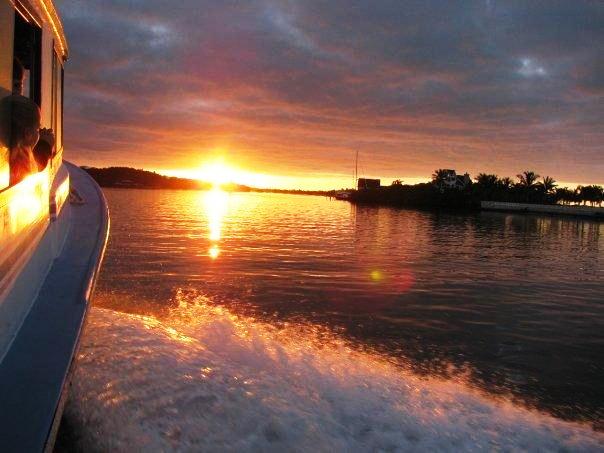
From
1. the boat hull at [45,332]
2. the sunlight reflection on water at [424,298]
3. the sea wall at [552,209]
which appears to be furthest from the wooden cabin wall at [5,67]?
the sea wall at [552,209]

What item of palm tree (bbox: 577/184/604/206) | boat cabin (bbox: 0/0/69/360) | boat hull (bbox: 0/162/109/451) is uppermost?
palm tree (bbox: 577/184/604/206)

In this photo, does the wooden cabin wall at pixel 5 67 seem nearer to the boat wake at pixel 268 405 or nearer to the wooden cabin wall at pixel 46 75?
the wooden cabin wall at pixel 46 75

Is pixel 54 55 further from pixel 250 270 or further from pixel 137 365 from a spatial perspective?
pixel 250 270

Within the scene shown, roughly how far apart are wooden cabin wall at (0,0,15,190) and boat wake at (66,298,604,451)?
1.99 metres

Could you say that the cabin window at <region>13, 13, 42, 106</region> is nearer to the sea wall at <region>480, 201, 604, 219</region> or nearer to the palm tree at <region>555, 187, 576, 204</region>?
the sea wall at <region>480, 201, 604, 219</region>

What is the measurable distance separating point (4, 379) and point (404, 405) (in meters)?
3.76

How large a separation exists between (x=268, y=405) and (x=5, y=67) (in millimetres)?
3350

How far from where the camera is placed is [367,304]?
970 centimetres

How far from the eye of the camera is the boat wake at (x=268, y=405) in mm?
3652

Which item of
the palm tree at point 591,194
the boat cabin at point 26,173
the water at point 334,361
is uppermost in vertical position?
the palm tree at point 591,194

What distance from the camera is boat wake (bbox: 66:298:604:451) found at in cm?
365

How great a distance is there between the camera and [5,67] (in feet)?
9.55

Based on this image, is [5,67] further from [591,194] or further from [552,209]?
[591,194]

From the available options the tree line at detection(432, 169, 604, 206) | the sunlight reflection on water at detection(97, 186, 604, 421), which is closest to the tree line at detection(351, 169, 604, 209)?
the tree line at detection(432, 169, 604, 206)
